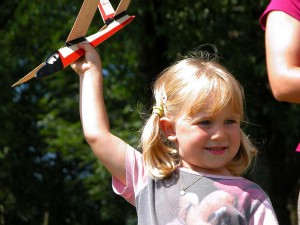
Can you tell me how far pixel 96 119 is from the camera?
3.09 metres

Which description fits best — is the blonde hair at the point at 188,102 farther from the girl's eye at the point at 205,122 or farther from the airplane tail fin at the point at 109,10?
the airplane tail fin at the point at 109,10

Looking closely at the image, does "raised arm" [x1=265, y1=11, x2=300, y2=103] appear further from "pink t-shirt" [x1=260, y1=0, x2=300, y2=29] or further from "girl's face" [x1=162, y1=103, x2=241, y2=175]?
"girl's face" [x1=162, y1=103, x2=241, y2=175]

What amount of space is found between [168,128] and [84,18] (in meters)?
0.47

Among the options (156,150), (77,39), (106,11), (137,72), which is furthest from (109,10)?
(137,72)

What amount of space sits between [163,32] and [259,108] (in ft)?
4.82

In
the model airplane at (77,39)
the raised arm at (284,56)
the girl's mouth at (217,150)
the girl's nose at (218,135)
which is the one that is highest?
the model airplane at (77,39)

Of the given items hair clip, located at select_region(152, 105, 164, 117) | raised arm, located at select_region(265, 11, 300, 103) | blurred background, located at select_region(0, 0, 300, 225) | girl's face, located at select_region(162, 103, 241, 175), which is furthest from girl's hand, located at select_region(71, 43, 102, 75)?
blurred background, located at select_region(0, 0, 300, 225)

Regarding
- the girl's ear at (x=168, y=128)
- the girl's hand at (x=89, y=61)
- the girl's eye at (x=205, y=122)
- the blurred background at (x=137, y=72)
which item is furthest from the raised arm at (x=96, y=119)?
the blurred background at (x=137, y=72)

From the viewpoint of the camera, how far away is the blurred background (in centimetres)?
1040

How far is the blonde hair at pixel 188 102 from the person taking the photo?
9.78 ft

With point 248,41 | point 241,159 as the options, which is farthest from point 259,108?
point 241,159

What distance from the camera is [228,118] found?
9.77ft

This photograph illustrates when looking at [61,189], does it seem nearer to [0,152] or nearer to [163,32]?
[0,152]

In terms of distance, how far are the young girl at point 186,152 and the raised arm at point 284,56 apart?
165 mm
